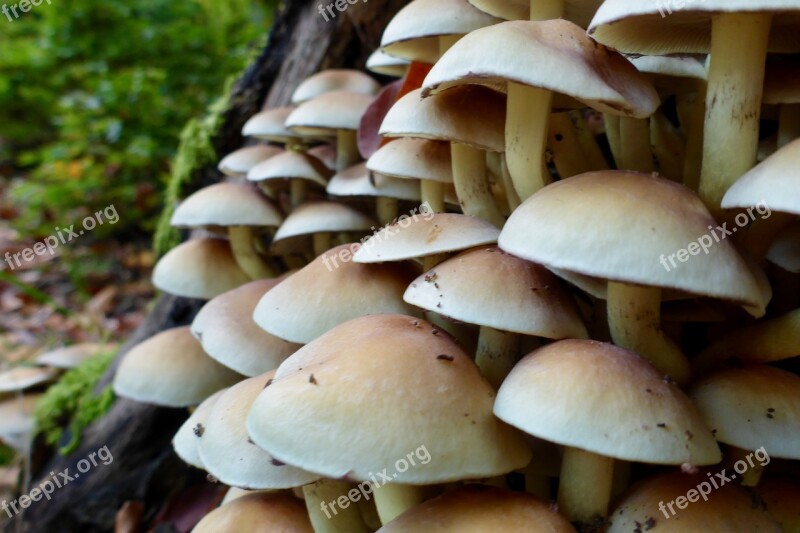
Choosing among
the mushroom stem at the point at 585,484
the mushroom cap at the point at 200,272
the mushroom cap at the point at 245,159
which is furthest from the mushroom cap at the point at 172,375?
the mushroom stem at the point at 585,484

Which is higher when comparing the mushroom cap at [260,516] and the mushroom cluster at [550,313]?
the mushroom cluster at [550,313]

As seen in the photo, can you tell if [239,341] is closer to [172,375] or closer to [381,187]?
[172,375]

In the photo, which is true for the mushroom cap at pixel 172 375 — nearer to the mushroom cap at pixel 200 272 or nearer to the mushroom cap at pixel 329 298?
the mushroom cap at pixel 200 272

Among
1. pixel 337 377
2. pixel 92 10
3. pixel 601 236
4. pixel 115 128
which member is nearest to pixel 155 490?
pixel 337 377

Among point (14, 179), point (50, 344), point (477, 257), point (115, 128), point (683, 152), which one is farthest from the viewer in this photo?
point (14, 179)

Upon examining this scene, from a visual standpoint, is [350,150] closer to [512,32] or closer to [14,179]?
[512,32]

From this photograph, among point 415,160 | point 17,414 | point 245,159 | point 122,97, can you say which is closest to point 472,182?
point 415,160
